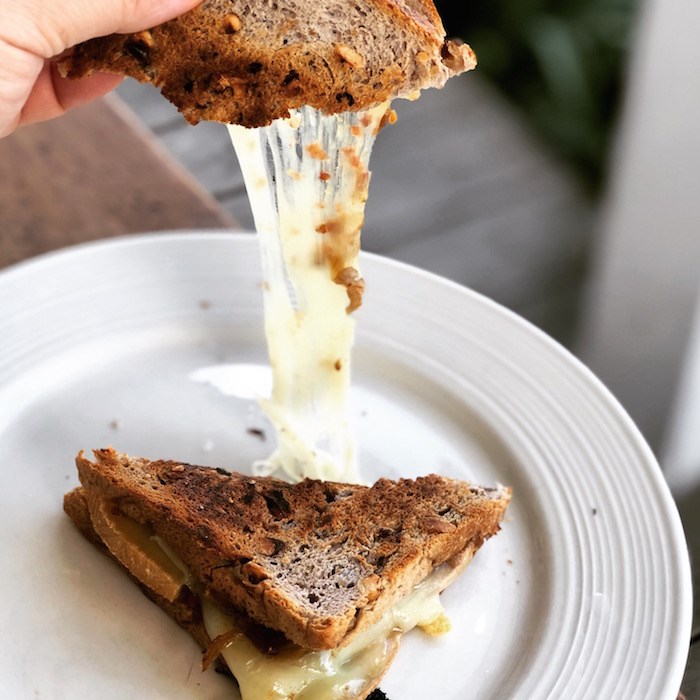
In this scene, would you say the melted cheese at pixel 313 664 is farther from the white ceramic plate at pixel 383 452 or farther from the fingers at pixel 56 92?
the fingers at pixel 56 92

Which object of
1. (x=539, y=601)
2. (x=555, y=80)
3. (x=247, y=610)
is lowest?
(x=555, y=80)

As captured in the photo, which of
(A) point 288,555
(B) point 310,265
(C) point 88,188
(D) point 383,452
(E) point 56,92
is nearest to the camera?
(A) point 288,555

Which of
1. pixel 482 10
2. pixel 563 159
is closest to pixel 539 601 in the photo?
pixel 563 159

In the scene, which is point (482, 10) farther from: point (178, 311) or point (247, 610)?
point (247, 610)

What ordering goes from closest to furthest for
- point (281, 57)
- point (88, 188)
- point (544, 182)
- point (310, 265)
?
point (281, 57) → point (310, 265) → point (88, 188) → point (544, 182)

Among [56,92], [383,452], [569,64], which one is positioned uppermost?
[56,92]

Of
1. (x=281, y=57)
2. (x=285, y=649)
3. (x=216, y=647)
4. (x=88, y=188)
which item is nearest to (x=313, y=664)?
(x=285, y=649)

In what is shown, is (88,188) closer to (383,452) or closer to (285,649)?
(383,452)
